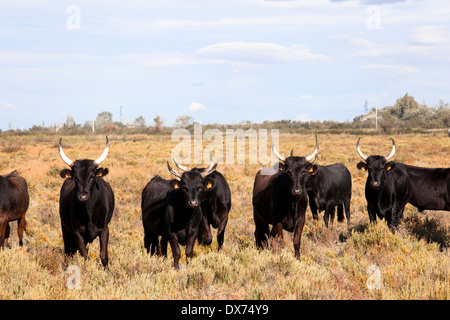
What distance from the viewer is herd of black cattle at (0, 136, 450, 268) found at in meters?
7.58

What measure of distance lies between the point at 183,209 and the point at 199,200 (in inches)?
12.0

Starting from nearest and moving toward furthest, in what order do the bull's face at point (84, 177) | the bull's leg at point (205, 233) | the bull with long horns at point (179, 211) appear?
the bull's face at point (84, 177) < the bull with long horns at point (179, 211) < the bull's leg at point (205, 233)

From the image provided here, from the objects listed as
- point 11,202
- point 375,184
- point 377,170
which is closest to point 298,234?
point 375,184

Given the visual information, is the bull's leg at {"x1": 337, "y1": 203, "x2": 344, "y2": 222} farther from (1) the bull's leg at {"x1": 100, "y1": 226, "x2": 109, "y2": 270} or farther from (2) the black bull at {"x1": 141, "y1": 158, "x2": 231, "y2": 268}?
(1) the bull's leg at {"x1": 100, "y1": 226, "x2": 109, "y2": 270}

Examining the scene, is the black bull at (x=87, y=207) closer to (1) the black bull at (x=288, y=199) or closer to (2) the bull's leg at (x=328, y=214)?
(1) the black bull at (x=288, y=199)

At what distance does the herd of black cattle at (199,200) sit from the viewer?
24.9ft

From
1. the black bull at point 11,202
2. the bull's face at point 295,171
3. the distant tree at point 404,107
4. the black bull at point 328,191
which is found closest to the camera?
the bull's face at point 295,171

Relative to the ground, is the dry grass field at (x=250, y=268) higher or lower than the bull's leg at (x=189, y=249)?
lower

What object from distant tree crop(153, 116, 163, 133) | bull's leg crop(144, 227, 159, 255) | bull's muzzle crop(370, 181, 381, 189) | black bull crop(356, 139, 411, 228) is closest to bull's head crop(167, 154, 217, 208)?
bull's leg crop(144, 227, 159, 255)

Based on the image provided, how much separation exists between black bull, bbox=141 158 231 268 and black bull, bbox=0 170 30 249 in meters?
2.52

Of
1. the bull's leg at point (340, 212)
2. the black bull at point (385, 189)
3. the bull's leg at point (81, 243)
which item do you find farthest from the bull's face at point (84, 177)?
the bull's leg at point (340, 212)

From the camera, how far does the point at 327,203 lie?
12.0 meters
